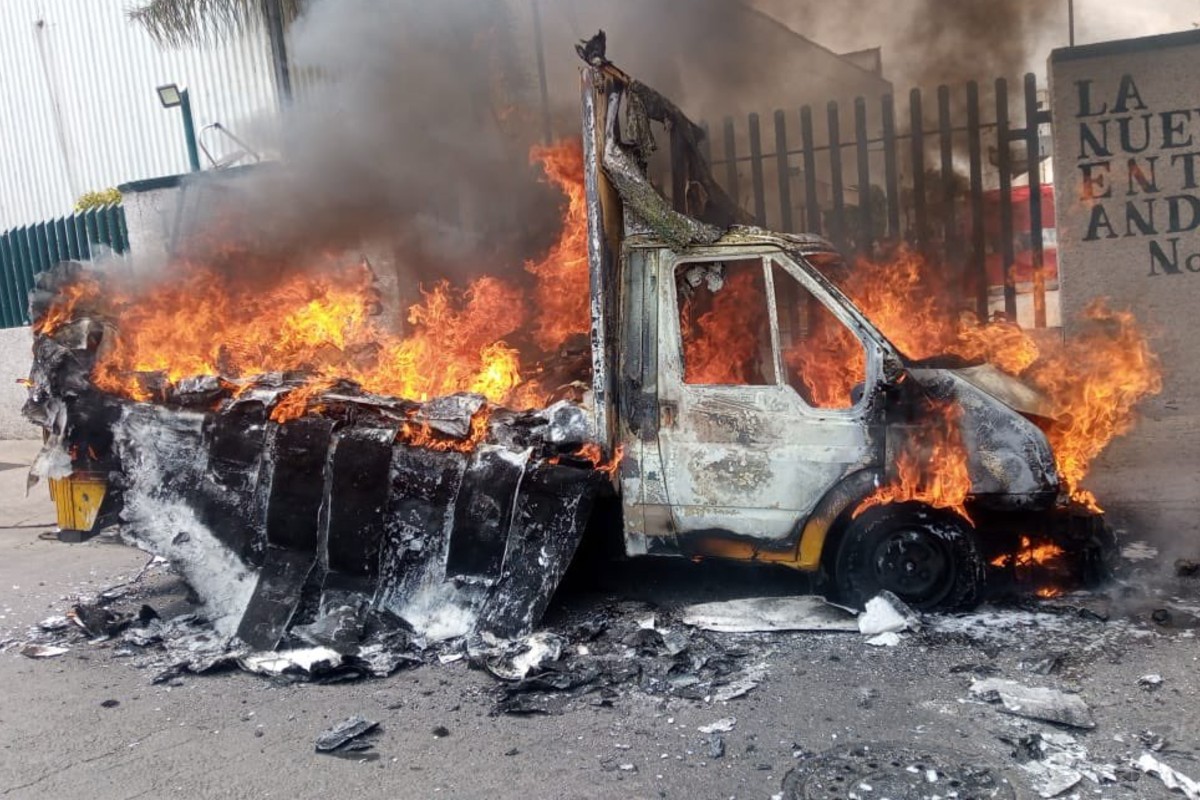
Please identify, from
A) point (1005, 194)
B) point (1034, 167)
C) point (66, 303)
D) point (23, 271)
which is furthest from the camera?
point (23, 271)

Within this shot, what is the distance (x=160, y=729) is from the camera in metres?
4.27

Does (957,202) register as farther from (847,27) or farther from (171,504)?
(171,504)

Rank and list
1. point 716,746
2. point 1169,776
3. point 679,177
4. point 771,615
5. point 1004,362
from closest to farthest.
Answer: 1. point 1169,776
2. point 716,746
3. point 771,615
4. point 1004,362
5. point 679,177

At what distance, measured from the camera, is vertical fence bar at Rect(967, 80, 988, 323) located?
7805 millimetres

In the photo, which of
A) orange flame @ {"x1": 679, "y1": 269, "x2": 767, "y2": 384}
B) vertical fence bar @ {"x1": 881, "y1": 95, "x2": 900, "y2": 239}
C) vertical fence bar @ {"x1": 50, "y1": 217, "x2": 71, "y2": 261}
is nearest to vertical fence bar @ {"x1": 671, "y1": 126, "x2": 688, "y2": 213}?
orange flame @ {"x1": 679, "y1": 269, "x2": 767, "y2": 384}

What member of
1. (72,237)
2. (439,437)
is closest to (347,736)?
(439,437)

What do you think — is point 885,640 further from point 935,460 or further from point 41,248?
point 41,248

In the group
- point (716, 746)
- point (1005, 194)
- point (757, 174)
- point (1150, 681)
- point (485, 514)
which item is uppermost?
point (757, 174)

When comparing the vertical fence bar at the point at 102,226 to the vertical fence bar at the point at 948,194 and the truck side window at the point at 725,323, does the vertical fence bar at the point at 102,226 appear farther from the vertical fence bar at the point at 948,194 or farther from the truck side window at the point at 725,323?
the vertical fence bar at the point at 948,194

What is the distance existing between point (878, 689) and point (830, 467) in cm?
116

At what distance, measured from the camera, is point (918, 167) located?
26.3 ft

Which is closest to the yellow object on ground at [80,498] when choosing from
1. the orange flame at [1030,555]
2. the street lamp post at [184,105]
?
the orange flame at [1030,555]

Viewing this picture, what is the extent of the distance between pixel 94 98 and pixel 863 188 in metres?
13.3

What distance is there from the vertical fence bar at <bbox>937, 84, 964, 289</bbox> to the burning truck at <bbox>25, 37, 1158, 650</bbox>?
7.71 ft
